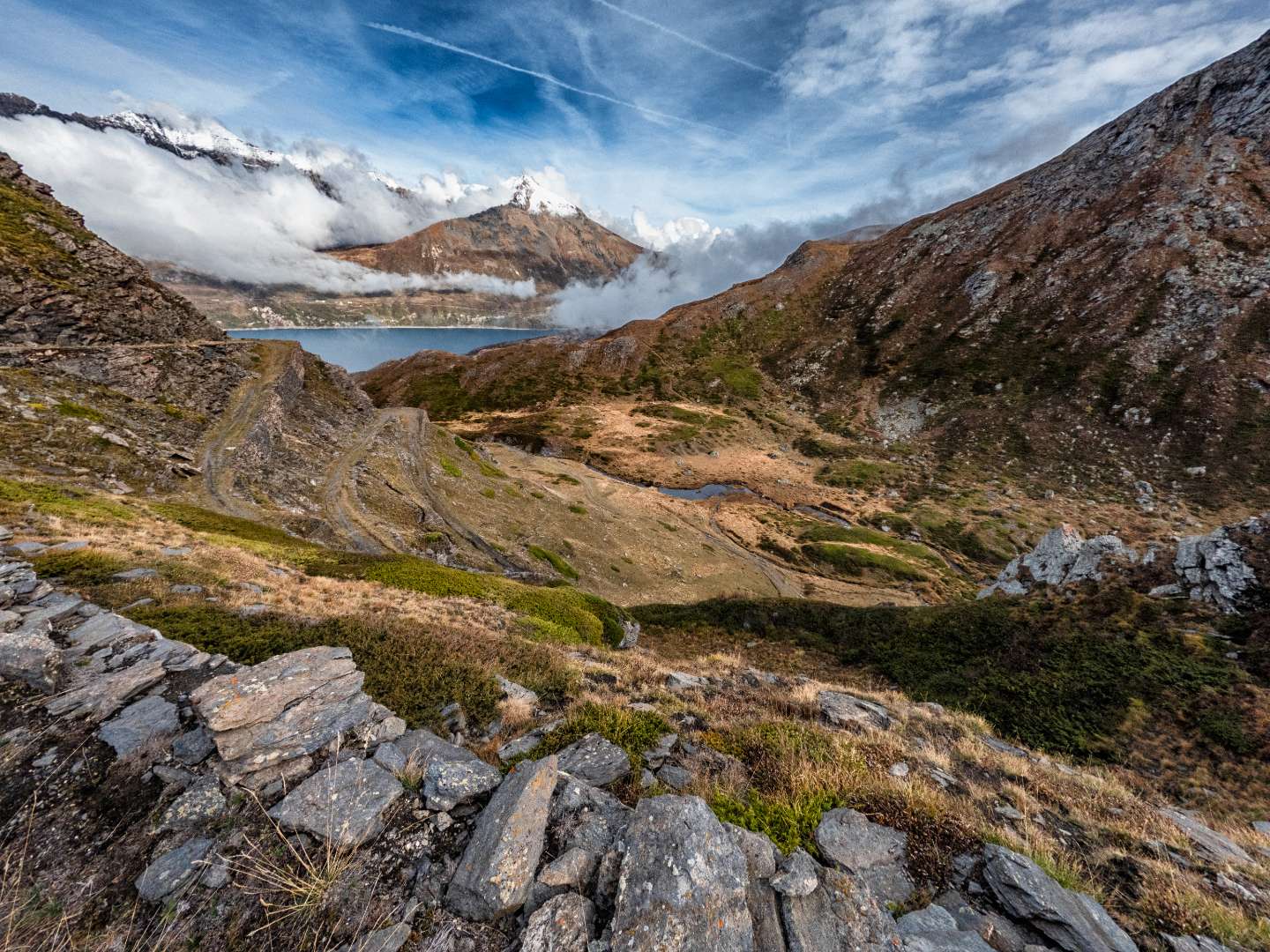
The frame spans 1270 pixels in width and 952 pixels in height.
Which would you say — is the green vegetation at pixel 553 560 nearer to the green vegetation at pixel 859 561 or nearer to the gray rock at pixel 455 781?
the gray rock at pixel 455 781

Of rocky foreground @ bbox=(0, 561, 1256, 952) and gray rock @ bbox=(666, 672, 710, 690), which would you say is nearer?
rocky foreground @ bbox=(0, 561, 1256, 952)

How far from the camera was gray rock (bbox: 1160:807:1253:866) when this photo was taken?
286 inches

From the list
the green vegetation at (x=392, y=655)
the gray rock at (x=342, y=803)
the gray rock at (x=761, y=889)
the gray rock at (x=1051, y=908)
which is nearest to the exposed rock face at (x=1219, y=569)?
the gray rock at (x=1051, y=908)

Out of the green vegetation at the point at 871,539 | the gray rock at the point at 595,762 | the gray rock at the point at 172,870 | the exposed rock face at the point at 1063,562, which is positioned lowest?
the green vegetation at the point at 871,539

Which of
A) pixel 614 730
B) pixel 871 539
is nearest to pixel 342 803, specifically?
pixel 614 730

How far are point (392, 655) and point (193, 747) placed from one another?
3.99 m

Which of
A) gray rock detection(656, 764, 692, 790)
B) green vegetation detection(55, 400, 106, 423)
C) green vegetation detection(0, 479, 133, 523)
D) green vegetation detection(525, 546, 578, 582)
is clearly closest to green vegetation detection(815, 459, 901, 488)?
green vegetation detection(525, 546, 578, 582)

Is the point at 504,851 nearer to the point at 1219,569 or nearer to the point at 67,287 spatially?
the point at 1219,569

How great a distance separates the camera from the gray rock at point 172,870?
4215 millimetres

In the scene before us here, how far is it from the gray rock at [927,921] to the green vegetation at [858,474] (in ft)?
282

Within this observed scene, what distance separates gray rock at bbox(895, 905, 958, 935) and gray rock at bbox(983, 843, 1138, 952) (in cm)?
80

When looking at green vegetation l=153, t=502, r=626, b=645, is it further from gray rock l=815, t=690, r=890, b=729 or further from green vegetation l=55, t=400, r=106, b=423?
gray rock l=815, t=690, r=890, b=729

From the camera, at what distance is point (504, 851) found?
4.70 meters

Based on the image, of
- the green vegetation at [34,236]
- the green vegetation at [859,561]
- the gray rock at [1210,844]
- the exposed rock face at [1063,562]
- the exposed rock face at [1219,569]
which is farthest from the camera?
the green vegetation at [859,561]
